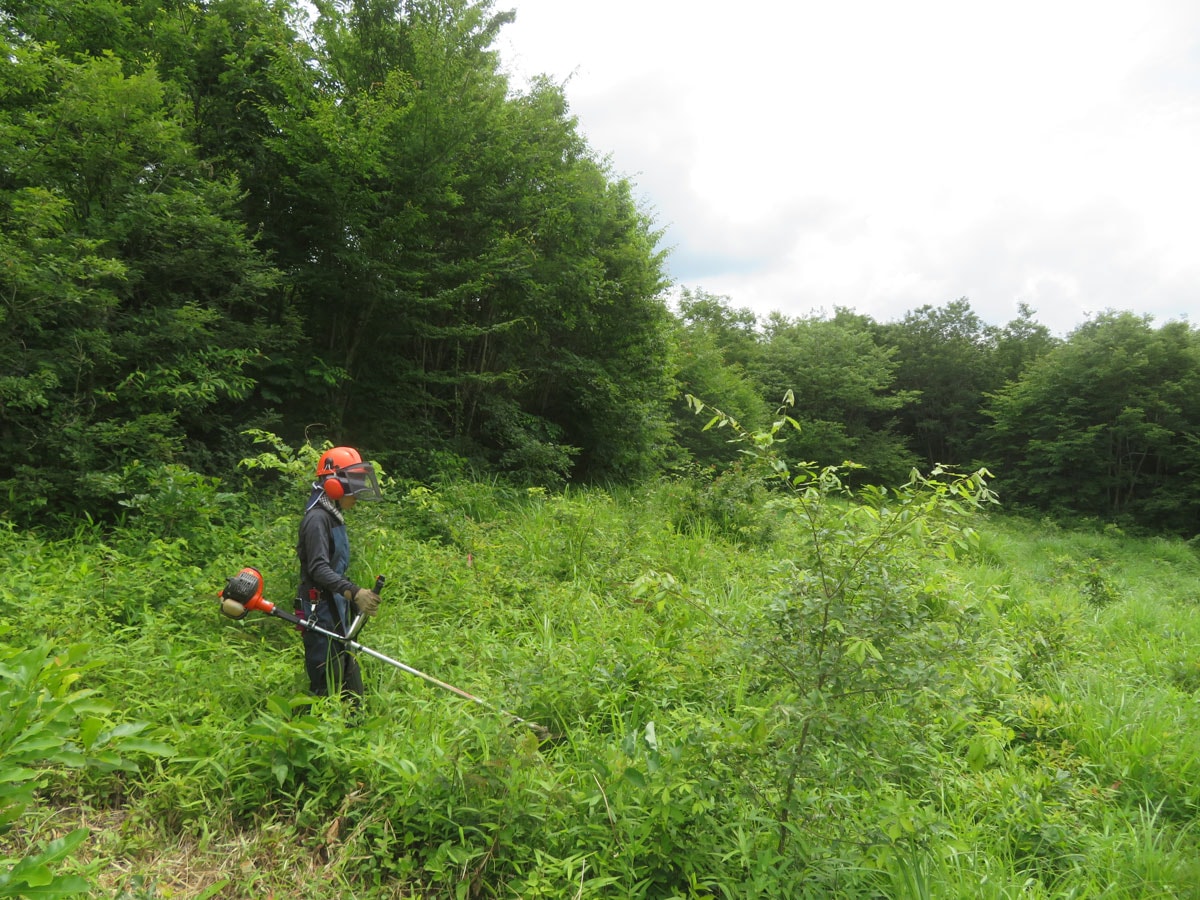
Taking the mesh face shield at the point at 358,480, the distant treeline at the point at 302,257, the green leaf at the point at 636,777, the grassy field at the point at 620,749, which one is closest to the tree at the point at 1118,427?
the distant treeline at the point at 302,257

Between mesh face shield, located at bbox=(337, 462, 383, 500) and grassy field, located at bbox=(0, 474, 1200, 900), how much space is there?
3.28 ft

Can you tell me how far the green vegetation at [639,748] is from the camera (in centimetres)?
214

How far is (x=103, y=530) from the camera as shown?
16.3 feet

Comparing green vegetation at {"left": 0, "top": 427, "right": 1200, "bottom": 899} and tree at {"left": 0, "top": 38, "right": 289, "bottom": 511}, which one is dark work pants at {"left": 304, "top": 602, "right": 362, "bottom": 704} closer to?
green vegetation at {"left": 0, "top": 427, "right": 1200, "bottom": 899}

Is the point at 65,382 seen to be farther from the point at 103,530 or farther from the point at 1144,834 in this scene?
the point at 1144,834

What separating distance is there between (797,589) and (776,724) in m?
0.49

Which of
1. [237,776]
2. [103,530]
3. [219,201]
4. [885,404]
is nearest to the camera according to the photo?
[237,776]

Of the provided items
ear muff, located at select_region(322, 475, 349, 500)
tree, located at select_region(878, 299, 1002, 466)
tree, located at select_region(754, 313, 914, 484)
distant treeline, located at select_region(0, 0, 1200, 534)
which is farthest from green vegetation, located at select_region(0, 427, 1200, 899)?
tree, located at select_region(878, 299, 1002, 466)

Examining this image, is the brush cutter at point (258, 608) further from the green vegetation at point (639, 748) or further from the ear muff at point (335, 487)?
the ear muff at point (335, 487)

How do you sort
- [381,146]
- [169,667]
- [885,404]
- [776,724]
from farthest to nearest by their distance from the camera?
[885,404]
[381,146]
[169,667]
[776,724]

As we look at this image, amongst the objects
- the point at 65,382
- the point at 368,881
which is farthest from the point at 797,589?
the point at 65,382

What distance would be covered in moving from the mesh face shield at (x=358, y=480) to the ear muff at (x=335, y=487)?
0.06ft

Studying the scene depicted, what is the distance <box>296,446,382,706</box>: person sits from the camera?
10.2 ft

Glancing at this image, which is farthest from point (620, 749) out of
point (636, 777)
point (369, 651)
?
point (369, 651)
